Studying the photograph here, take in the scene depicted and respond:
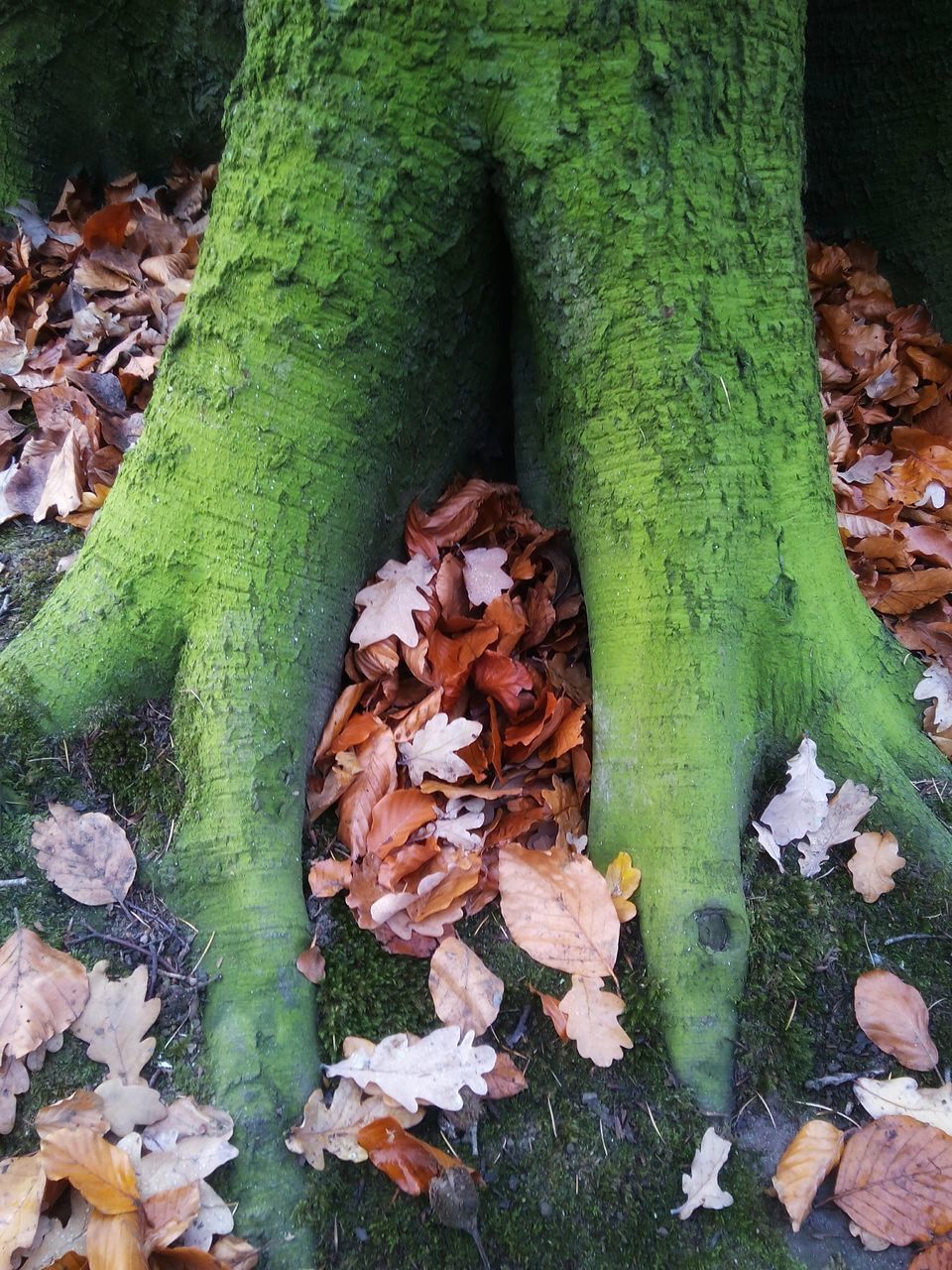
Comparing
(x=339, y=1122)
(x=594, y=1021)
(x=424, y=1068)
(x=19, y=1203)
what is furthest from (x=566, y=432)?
(x=19, y=1203)

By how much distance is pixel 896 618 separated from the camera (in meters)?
2.40

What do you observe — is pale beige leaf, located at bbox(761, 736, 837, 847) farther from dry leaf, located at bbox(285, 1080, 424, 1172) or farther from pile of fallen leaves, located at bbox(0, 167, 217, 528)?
pile of fallen leaves, located at bbox(0, 167, 217, 528)

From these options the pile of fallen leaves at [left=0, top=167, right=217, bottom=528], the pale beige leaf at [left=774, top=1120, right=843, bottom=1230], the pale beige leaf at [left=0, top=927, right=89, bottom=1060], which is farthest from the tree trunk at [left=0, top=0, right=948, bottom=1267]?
the pile of fallen leaves at [left=0, top=167, right=217, bottom=528]

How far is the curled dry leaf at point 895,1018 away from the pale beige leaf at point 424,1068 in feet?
2.55

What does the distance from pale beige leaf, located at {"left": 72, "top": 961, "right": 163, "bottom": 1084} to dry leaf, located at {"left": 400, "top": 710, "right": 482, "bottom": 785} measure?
71 centimetres

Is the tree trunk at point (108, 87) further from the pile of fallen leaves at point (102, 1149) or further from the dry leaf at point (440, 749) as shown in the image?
the pile of fallen leaves at point (102, 1149)

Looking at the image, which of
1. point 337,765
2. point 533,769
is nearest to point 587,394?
point 533,769

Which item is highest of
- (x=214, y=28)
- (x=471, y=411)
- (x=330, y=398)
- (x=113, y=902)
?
(x=214, y=28)

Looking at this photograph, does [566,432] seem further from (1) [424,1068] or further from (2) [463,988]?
(1) [424,1068]

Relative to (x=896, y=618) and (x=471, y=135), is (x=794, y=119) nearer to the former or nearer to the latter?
(x=471, y=135)

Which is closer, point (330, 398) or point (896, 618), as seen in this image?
point (330, 398)

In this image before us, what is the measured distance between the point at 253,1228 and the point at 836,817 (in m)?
1.43

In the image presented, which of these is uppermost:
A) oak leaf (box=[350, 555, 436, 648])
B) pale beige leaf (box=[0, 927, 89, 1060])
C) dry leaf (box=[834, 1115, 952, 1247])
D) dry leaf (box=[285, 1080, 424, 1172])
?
oak leaf (box=[350, 555, 436, 648])

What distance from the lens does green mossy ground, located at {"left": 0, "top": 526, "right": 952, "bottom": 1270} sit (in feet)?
4.62
